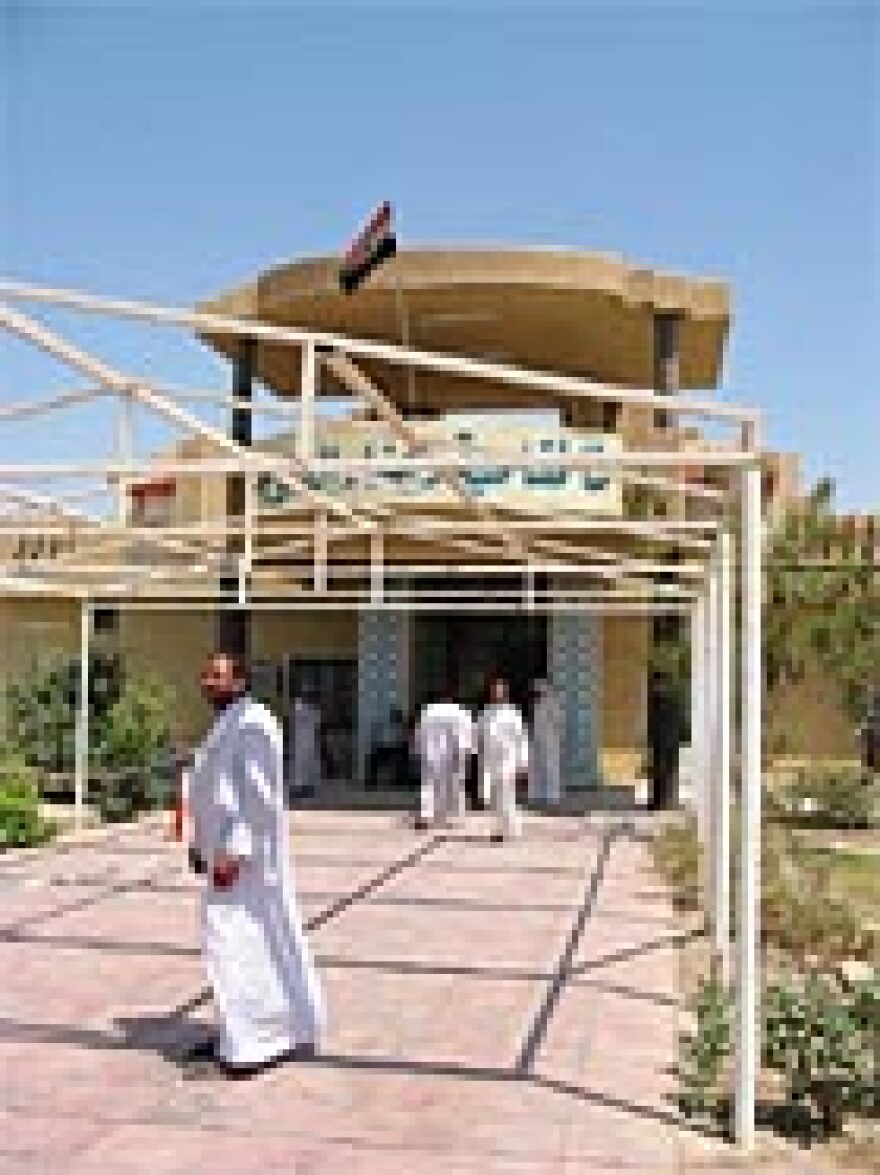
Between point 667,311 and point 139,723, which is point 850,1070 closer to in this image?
point 139,723

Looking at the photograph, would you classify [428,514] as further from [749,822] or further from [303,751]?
[749,822]

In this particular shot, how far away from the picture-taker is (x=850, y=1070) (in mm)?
6297

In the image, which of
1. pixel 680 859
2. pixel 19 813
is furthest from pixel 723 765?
pixel 19 813

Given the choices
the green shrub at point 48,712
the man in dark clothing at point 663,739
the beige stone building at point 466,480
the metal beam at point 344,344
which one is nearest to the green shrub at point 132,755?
the green shrub at point 48,712

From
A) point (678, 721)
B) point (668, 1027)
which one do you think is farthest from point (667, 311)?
point (668, 1027)

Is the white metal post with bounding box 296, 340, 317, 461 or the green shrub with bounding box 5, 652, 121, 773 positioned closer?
the white metal post with bounding box 296, 340, 317, 461

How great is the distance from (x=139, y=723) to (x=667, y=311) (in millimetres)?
8163

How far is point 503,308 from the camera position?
1983 cm

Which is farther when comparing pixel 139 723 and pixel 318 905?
pixel 139 723

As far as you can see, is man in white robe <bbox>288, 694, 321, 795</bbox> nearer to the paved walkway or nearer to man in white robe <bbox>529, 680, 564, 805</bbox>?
man in white robe <bbox>529, 680, 564, 805</bbox>

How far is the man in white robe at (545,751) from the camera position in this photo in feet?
65.8

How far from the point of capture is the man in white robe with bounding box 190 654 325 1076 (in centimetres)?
678

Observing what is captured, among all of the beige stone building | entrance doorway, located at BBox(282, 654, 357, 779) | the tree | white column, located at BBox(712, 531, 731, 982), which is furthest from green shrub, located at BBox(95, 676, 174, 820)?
white column, located at BBox(712, 531, 731, 982)

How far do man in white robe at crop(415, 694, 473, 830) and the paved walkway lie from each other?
13.6 feet
